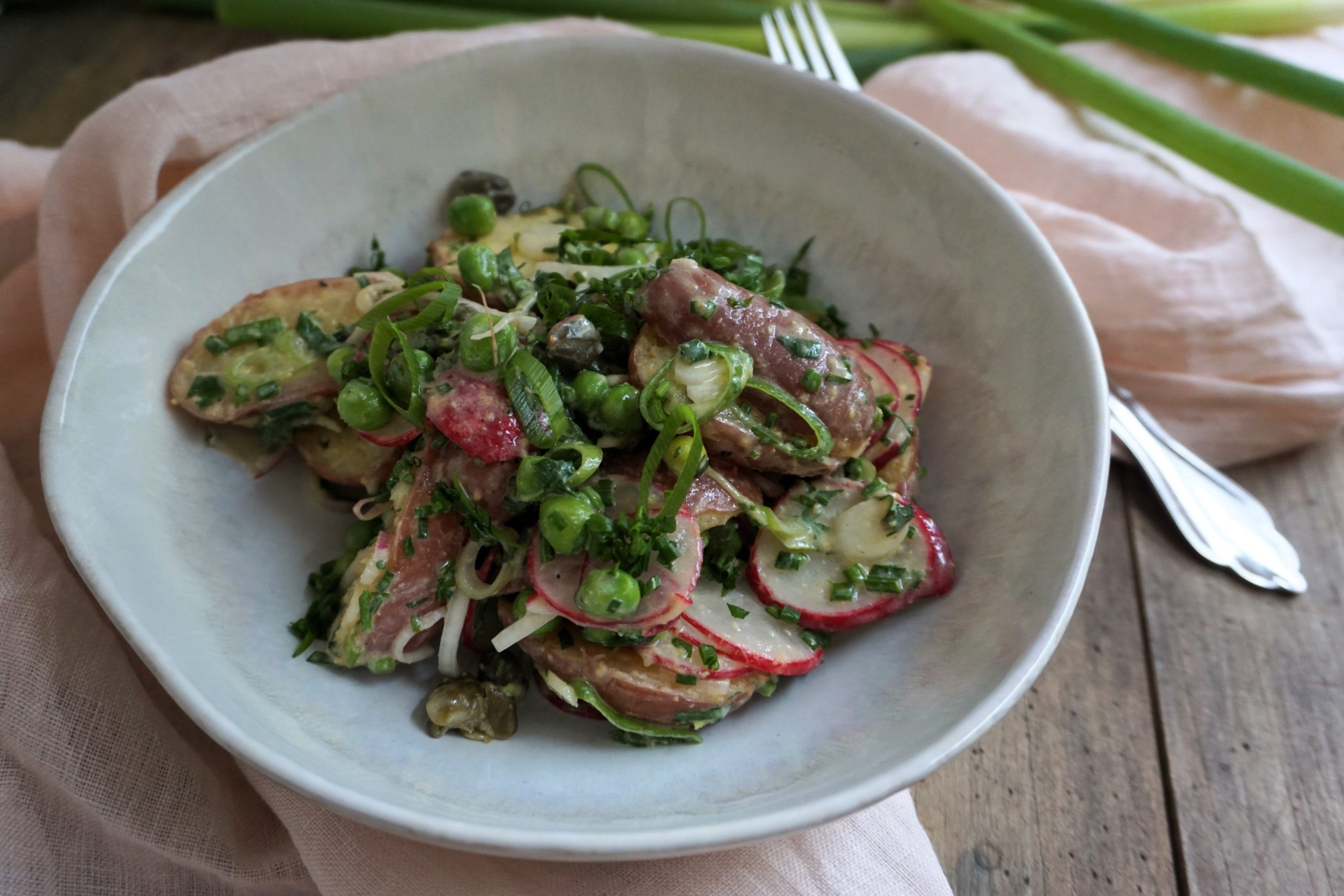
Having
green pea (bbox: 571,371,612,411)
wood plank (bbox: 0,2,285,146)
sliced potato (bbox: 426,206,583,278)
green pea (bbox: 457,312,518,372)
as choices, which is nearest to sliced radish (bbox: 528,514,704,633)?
green pea (bbox: 571,371,612,411)

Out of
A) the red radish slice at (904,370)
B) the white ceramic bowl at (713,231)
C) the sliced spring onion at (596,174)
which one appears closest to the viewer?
the white ceramic bowl at (713,231)

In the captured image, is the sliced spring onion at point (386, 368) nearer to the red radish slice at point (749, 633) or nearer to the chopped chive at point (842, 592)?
the red radish slice at point (749, 633)

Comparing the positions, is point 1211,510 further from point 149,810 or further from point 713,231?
point 149,810

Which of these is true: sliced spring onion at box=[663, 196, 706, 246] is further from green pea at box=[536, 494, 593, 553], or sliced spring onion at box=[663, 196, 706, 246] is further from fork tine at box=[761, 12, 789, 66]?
green pea at box=[536, 494, 593, 553]

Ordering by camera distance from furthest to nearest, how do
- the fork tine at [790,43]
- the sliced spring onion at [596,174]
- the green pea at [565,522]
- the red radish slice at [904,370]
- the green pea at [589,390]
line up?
the fork tine at [790,43] < the sliced spring onion at [596,174] < the red radish slice at [904,370] < the green pea at [589,390] < the green pea at [565,522]

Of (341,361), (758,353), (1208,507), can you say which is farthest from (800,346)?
(1208,507)

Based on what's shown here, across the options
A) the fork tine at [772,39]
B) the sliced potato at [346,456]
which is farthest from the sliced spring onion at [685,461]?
the fork tine at [772,39]

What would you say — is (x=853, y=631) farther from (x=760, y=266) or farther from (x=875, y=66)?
(x=875, y=66)
